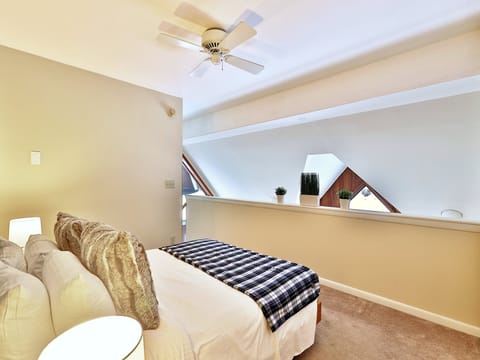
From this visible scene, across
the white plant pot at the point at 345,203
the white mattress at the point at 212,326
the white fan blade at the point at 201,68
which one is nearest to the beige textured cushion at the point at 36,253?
the white mattress at the point at 212,326

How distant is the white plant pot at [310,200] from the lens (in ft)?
9.70

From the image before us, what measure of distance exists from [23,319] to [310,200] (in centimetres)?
272

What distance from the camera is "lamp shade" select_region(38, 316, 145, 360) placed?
2.36 ft

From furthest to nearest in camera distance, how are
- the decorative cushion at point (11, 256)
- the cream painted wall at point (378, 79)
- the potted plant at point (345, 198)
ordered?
1. the potted plant at point (345, 198)
2. the cream painted wall at point (378, 79)
3. the decorative cushion at point (11, 256)

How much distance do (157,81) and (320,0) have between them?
6.82 feet

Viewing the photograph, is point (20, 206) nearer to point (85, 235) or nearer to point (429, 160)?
point (85, 235)

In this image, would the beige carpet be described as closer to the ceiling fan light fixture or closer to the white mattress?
the white mattress

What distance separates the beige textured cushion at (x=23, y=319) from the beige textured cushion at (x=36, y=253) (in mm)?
364

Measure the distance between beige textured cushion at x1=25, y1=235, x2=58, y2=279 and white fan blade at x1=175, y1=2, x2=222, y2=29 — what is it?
5.87ft

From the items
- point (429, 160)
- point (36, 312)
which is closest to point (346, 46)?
point (429, 160)

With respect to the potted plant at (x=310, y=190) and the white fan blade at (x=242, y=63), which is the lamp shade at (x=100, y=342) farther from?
the potted plant at (x=310, y=190)

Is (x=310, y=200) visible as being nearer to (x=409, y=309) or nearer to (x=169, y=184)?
(x=409, y=309)

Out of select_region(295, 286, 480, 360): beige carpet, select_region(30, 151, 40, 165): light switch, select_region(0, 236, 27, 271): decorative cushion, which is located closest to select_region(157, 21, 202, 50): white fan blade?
select_region(0, 236, 27, 271): decorative cushion

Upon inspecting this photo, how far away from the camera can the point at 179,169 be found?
3.56 m
